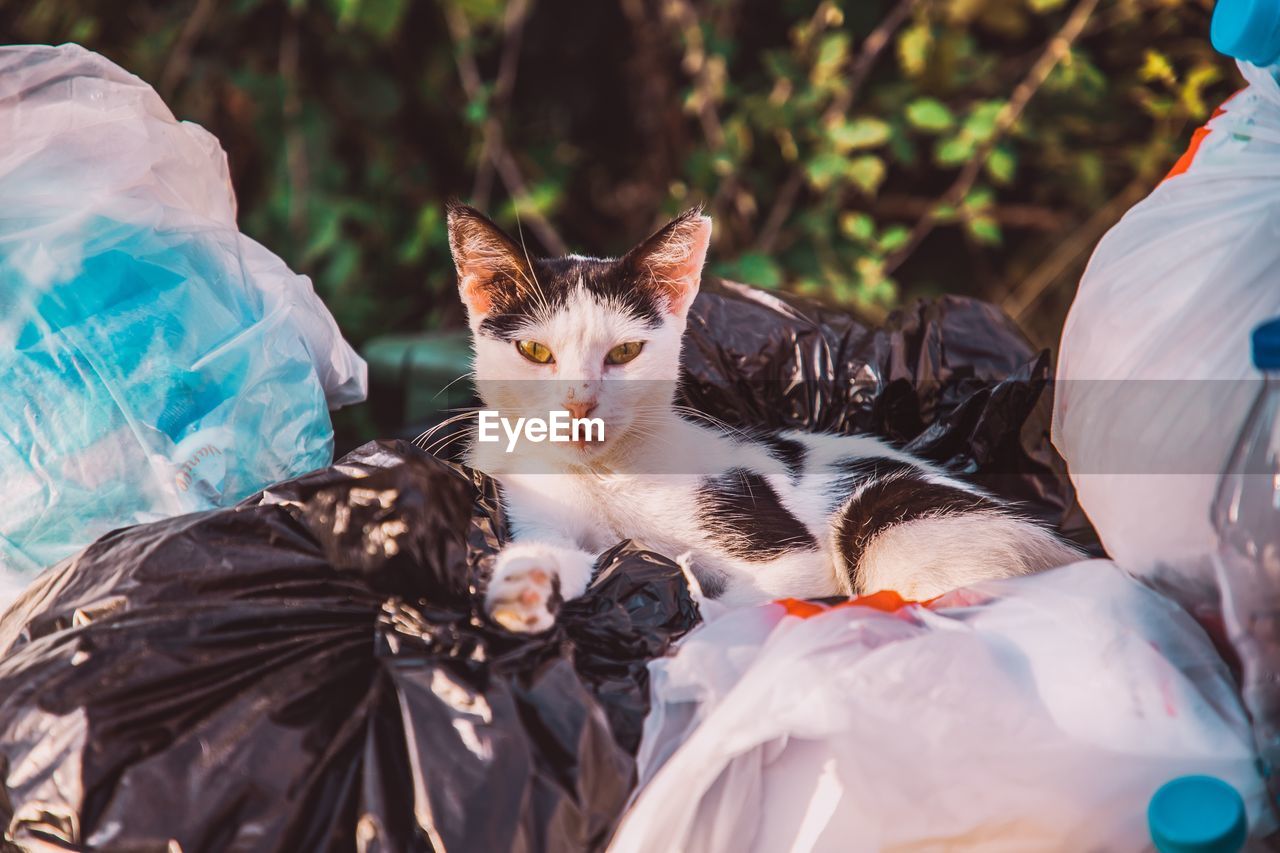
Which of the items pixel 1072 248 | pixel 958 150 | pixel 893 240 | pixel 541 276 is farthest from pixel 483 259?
pixel 1072 248

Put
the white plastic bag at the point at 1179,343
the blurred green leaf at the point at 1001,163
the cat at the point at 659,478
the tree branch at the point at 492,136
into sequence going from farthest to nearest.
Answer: the tree branch at the point at 492,136, the blurred green leaf at the point at 1001,163, the cat at the point at 659,478, the white plastic bag at the point at 1179,343

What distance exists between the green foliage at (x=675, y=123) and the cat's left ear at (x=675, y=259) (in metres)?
1.32

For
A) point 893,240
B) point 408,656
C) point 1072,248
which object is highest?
point 408,656

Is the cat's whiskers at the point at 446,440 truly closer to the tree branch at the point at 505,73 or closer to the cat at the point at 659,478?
the cat at the point at 659,478

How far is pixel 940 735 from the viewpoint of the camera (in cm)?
71

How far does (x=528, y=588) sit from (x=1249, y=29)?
0.74m

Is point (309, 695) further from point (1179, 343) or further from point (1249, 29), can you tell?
point (1249, 29)

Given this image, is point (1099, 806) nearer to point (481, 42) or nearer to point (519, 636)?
point (519, 636)

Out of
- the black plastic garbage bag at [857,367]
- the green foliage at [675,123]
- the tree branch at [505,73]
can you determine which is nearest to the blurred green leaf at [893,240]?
the green foliage at [675,123]

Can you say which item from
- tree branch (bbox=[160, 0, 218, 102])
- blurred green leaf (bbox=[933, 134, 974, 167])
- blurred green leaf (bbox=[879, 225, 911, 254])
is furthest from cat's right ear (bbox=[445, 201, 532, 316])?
tree branch (bbox=[160, 0, 218, 102])

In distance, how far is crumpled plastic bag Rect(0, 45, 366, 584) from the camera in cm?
95

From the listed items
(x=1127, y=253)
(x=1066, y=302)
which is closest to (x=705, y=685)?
(x=1127, y=253)

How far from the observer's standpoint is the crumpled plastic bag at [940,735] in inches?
27.6

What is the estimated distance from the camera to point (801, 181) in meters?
2.78
